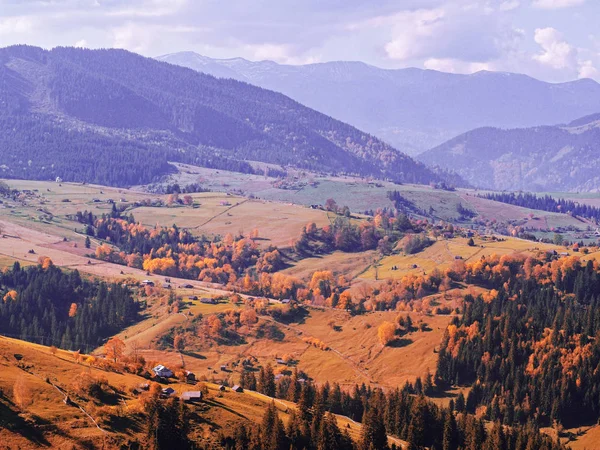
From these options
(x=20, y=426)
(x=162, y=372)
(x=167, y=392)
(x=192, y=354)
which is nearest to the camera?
(x=20, y=426)

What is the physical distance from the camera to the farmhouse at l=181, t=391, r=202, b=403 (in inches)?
4628

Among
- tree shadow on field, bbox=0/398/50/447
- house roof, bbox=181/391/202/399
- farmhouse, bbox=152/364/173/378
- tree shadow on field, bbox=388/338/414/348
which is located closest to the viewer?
tree shadow on field, bbox=0/398/50/447

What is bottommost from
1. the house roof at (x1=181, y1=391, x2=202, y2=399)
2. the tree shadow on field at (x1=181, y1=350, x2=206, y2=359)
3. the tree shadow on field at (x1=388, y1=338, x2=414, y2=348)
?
the tree shadow on field at (x1=181, y1=350, x2=206, y2=359)

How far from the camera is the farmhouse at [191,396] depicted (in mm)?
117562

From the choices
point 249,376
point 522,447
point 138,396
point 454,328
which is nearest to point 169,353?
point 249,376

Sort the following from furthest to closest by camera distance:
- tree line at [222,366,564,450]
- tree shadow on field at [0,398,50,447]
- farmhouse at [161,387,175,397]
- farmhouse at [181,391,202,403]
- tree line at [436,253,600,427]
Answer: tree line at [436,253,600,427] < farmhouse at [161,387,175,397] < farmhouse at [181,391,202,403] < tree line at [222,366,564,450] < tree shadow on field at [0,398,50,447]

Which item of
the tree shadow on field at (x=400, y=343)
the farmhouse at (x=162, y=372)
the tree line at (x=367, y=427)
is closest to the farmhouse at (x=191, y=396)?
the tree line at (x=367, y=427)

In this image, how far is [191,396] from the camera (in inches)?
4658

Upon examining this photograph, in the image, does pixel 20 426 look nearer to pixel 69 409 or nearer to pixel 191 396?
pixel 69 409

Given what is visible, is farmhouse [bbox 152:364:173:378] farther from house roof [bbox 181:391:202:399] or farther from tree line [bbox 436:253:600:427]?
tree line [bbox 436:253:600:427]

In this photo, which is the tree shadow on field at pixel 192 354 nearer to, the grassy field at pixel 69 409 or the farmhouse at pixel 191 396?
the grassy field at pixel 69 409

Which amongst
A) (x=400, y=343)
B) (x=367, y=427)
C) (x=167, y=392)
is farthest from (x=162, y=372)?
(x=400, y=343)

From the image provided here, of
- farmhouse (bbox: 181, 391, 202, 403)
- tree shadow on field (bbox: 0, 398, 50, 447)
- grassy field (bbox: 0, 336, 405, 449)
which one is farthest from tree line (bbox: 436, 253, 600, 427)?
tree shadow on field (bbox: 0, 398, 50, 447)

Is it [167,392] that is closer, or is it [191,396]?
[191,396]
